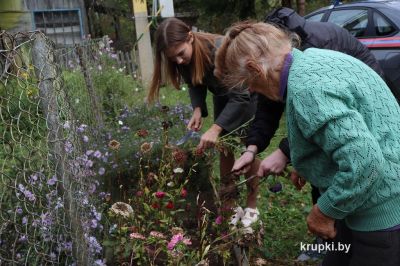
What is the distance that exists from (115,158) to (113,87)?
8.35 ft

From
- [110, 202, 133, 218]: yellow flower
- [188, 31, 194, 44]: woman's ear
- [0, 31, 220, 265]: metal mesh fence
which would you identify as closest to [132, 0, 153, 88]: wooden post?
[0, 31, 220, 265]: metal mesh fence

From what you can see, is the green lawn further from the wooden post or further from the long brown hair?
the wooden post

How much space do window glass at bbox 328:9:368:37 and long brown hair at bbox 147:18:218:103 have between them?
400 centimetres

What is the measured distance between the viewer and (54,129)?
1908mm

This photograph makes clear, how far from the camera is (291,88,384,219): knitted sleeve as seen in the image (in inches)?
54.6

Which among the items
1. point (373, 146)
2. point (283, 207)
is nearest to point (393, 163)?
point (373, 146)

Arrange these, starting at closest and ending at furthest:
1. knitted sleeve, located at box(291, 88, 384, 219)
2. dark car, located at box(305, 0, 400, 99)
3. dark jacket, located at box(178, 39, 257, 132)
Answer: knitted sleeve, located at box(291, 88, 384, 219) < dark jacket, located at box(178, 39, 257, 132) < dark car, located at box(305, 0, 400, 99)

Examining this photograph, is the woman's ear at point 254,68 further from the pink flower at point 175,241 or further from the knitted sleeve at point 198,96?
the knitted sleeve at point 198,96

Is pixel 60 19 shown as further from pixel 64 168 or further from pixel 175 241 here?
pixel 175 241

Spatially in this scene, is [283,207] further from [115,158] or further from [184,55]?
[184,55]

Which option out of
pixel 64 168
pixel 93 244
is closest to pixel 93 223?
pixel 93 244

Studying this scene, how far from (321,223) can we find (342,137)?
37 centimetres

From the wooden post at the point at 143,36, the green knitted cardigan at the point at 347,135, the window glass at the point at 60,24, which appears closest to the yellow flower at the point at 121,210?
the green knitted cardigan at the point at 347,135

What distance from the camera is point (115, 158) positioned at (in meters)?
3.43
